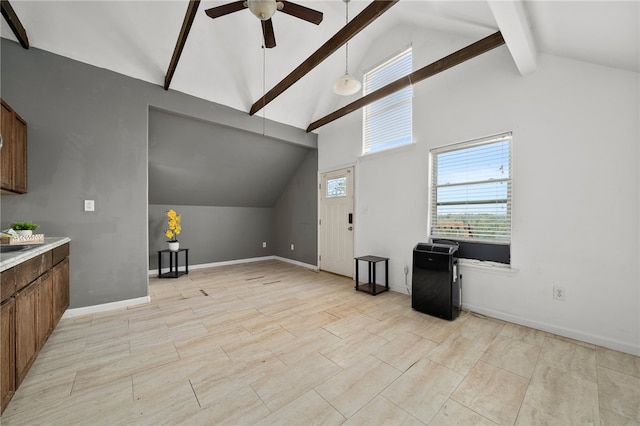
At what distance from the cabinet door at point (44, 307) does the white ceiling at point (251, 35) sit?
2597 mm

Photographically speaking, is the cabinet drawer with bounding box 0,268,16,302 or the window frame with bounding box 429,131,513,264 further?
the window frame with bounding box 429,131,513,264

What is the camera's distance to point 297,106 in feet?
15.7

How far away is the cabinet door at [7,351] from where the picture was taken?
142cm

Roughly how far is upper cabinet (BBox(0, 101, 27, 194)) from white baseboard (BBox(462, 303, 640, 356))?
198 inches

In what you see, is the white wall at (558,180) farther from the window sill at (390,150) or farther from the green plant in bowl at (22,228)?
the green plant in bowl at (22,228)

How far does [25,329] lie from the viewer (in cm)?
173

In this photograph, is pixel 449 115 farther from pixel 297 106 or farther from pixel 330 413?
pixel 330 413

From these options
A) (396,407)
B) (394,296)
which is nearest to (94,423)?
(396,407)

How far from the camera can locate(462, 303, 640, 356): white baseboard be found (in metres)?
2.22

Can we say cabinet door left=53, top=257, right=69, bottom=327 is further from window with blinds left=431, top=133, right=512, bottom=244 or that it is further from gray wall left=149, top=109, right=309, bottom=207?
window with blinds left=431, top=133, right=512, bottom=244

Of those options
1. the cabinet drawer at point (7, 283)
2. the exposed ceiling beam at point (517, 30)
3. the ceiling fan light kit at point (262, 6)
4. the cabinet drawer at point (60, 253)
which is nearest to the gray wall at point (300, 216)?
the ceiling fan light kit at point (262, 6)

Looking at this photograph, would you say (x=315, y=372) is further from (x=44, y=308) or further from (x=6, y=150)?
(x=6, y=150)

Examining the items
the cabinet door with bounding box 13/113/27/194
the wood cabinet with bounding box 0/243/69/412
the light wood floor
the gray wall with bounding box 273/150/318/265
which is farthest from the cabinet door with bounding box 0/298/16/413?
the gray wall with bounding box 273/150/318/265

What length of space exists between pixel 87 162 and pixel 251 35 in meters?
2.68
